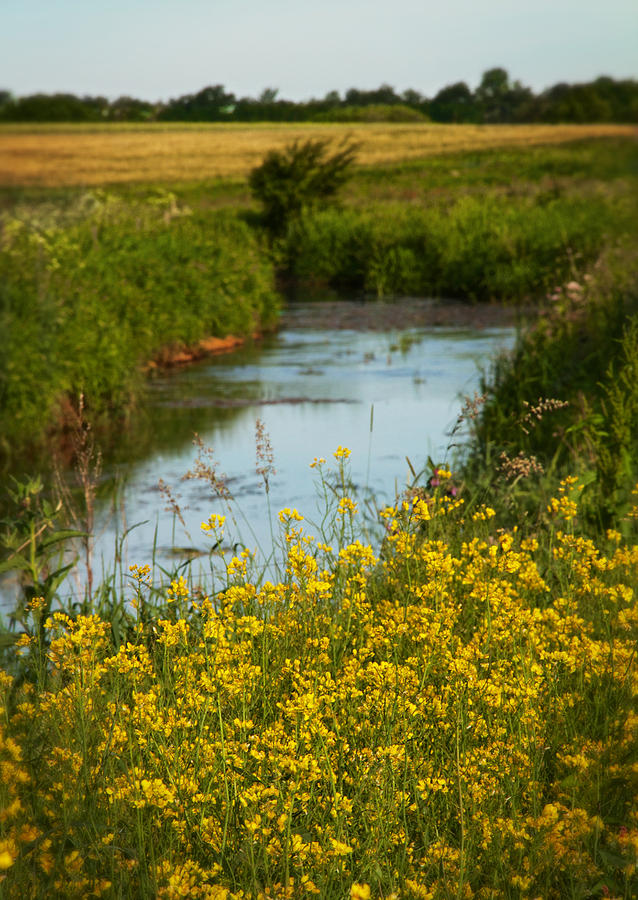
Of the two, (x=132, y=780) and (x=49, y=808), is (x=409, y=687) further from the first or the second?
(x=49, y=808)

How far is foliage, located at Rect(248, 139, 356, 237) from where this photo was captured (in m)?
27.2

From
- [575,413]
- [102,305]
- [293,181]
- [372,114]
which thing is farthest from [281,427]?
[372,114]

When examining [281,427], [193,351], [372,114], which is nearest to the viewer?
[281,427]

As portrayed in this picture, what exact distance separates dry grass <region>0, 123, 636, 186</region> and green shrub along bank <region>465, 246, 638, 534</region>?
13.0m

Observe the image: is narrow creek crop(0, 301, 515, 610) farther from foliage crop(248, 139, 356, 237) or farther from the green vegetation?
foliage crop(248, 139, 356, 237)

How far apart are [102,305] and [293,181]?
1819 centimetres

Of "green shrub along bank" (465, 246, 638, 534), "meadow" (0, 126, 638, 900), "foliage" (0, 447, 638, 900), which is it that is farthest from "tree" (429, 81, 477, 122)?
"foliage" (0, 447, 638, 900)

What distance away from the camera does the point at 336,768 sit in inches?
96.0

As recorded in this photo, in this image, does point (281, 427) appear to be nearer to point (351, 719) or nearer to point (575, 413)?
point (575, 413)

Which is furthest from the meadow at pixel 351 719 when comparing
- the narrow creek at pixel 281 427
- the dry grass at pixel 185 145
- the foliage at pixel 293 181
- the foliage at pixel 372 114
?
the foliage at pixel 372 114

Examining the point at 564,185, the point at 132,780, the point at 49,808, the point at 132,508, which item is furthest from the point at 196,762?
the point at 564,185

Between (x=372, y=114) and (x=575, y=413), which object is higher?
(x=372, y=114)

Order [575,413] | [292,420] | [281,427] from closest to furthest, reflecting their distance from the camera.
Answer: [575,413]
[281,427]
[292,420]

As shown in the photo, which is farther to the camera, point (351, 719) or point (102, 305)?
point (102, 305)
